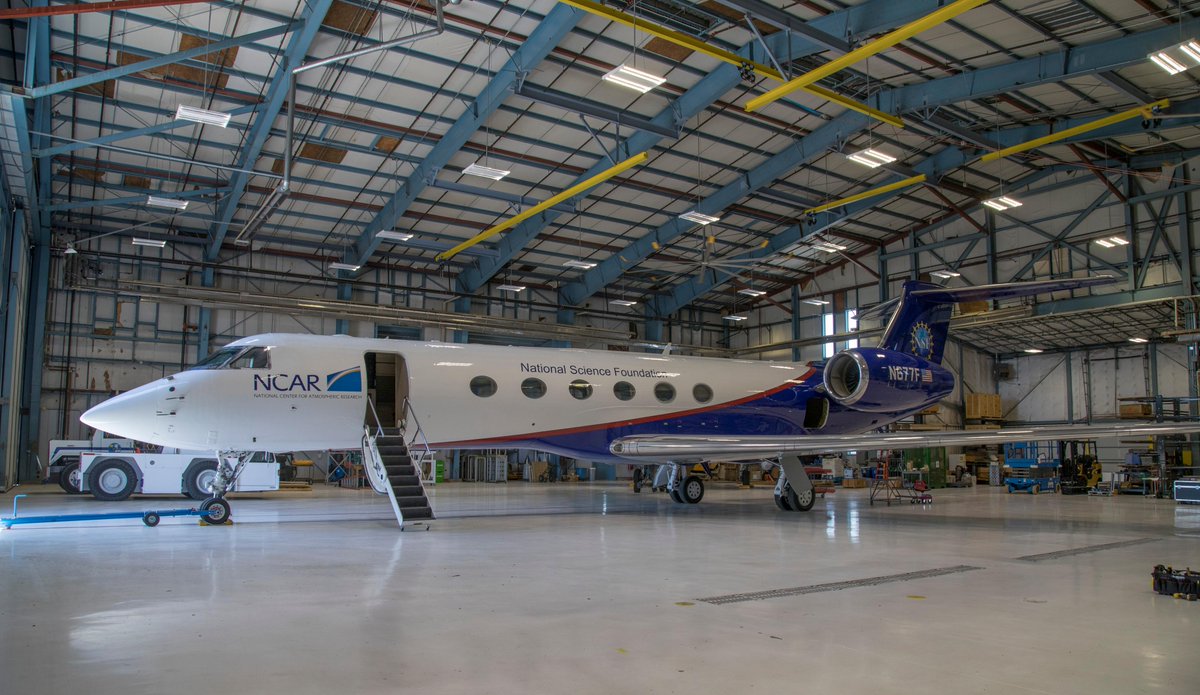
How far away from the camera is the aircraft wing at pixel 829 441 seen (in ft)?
42.1

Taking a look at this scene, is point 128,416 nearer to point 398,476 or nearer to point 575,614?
point 398,476

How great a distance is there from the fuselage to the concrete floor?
195 centimetres

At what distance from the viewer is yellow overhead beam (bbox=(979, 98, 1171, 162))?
67.8 feet

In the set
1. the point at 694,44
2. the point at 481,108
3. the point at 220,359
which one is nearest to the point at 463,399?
the point at 220,359

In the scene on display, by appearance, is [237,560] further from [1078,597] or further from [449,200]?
[449,200]

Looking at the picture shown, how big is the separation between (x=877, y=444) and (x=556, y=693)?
1134 centimetres

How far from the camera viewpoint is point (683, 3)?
18.2 metres

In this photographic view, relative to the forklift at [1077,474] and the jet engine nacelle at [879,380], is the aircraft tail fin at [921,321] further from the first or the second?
the forklift at [1077,474]

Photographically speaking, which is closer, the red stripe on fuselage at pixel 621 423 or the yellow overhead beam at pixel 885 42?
the red stripe on fuselage at pixel 621 423

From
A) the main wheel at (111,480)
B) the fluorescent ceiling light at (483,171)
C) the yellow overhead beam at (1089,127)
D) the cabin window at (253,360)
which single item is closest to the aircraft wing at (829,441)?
the cabin window at (253,360)

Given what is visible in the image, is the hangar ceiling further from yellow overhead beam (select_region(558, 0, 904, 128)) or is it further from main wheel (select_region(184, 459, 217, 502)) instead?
main wheel (select_region(184, 459, 217, 502))

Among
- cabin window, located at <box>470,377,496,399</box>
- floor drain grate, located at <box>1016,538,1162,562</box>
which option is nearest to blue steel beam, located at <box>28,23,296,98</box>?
cabin window, located at <box>470,377,496,399</box>

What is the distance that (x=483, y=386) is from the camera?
48.3ft

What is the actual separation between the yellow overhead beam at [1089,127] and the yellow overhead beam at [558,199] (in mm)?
11272
